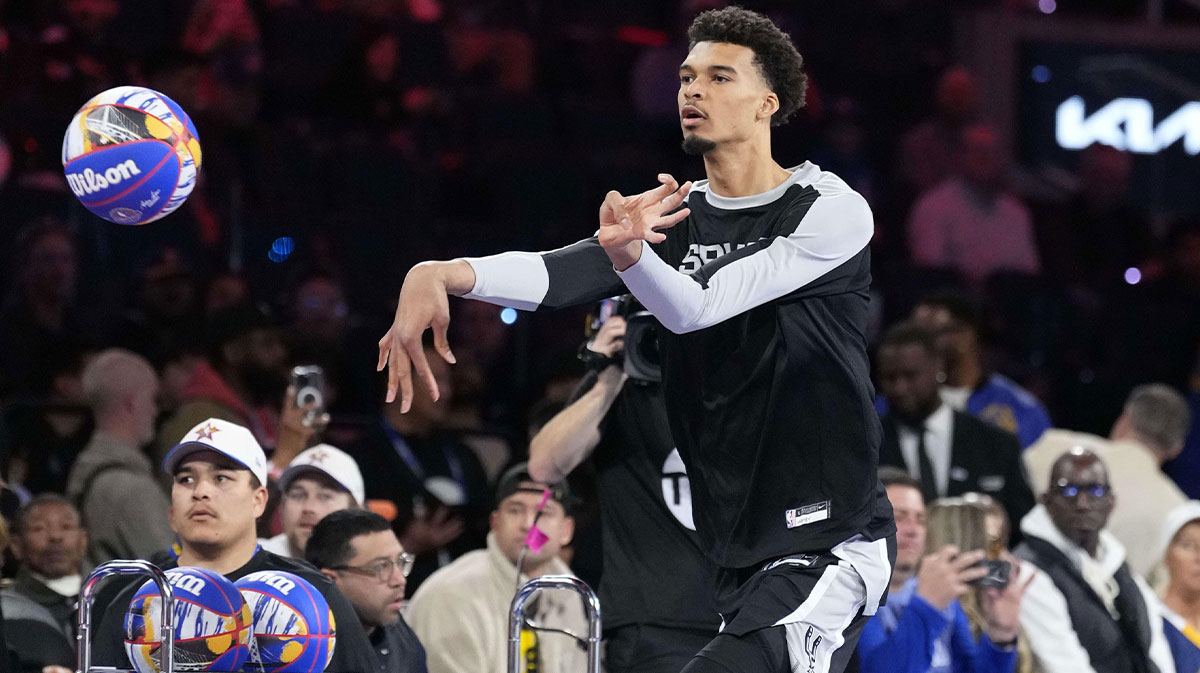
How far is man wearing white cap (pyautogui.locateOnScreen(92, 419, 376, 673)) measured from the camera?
532 centimetres

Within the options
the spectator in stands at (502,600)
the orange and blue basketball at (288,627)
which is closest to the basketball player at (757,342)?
the orange and blue basketball at (288,627)

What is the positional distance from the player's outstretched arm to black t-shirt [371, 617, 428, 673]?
7.13ft

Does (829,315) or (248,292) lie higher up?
(248,292)

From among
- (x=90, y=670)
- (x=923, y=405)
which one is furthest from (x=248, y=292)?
(x=90, y=670)

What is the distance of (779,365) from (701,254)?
1.25 feet

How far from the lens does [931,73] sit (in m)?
14.4

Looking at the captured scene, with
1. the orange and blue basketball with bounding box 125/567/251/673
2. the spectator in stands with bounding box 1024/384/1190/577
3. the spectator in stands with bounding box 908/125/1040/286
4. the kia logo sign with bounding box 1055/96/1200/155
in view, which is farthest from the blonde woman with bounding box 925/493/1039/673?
the kia logo sign with bounding box 1055/96/1200/155

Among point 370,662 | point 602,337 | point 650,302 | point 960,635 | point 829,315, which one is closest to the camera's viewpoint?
point 650,302

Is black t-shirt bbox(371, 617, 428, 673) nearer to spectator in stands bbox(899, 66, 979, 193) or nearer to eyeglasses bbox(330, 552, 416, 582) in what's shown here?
eyeglasses bbox(330, 552, 416, 582)

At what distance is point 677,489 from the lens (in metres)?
5.74

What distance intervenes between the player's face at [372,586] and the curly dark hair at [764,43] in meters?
2.27

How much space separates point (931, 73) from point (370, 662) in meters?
10.1

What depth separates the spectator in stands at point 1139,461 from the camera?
347 inches

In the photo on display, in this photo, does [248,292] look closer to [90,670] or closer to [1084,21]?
[90,670]
